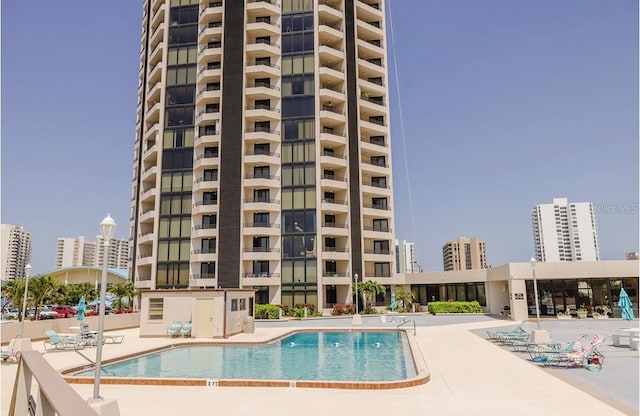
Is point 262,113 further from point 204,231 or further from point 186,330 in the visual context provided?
point 186,330

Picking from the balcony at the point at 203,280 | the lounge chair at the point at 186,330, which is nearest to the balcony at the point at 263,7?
the balcony at the point at 203,280

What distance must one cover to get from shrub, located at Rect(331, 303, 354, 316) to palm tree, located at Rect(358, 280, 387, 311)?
2636 millimetres

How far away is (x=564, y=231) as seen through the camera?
13312 centimetres

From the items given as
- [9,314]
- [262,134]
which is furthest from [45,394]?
[9,314]

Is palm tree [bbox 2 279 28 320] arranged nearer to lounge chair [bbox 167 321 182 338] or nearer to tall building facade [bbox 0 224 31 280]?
lounge chair [bbox 167 321 182 338]

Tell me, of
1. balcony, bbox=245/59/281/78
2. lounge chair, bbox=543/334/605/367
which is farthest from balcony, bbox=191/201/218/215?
lounge chair, bbox=543/334/605/367

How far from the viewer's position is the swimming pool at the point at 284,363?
15.8 meters

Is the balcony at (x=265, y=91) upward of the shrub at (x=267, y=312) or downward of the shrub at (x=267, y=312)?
upward

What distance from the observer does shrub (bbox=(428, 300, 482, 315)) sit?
4459 cm

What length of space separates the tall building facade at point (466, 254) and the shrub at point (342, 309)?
439ft

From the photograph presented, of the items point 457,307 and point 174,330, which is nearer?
point 174,330

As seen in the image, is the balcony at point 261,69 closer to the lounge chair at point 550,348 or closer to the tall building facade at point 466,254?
the lounge chair at point 550,348

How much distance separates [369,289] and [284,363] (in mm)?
31464

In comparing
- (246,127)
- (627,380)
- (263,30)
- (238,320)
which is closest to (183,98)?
(246,127)
